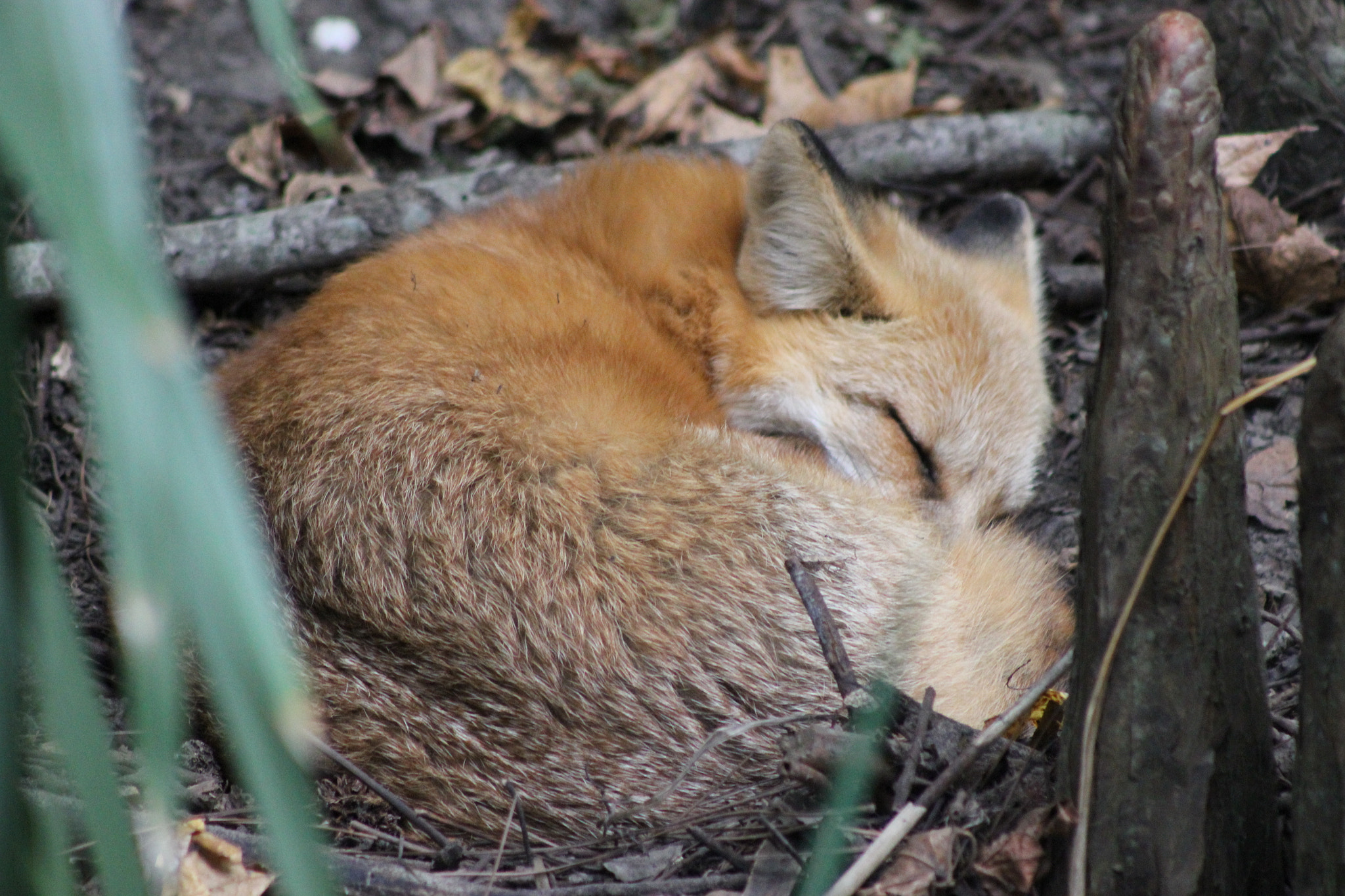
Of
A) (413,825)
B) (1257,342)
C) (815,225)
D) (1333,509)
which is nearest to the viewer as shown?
(1333,509)

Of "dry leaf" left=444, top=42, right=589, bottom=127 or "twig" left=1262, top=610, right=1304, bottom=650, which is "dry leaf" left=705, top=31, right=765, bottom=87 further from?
"twig" left=1262, top=610, right=1304, bottom=650

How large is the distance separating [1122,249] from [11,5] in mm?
1244

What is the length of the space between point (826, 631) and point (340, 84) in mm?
3813

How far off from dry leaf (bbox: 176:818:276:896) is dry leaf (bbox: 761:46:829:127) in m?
3.73

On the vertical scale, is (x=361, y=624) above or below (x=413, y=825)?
above

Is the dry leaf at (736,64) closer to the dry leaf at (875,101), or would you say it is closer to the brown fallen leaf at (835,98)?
the brown fallen leaf at (835,98)

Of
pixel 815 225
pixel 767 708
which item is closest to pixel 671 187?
pixel 815 225

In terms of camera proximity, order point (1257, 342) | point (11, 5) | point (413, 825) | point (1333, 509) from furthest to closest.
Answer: point (1257, 342) → point (413, 825) → point (1333, 509) → point (11, 5)

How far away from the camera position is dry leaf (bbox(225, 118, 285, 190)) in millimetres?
4281

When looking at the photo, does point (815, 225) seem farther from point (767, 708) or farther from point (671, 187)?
point (767, 708)

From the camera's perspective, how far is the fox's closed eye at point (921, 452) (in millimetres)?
3004

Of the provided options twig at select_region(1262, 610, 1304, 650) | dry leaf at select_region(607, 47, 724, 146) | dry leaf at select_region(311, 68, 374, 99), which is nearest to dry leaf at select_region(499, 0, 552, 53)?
dry leaf at select_region(607, 47, 724, 146)

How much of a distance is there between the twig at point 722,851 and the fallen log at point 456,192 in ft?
7.49

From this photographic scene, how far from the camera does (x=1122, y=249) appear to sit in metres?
1.36
